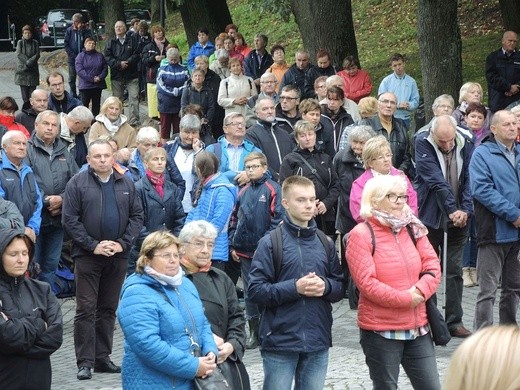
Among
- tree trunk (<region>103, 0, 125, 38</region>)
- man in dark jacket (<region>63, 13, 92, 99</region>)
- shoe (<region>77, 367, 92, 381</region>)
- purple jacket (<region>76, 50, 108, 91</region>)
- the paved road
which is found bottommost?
the paved road

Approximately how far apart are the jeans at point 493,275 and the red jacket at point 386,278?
2.58 metres

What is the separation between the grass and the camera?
24.4m

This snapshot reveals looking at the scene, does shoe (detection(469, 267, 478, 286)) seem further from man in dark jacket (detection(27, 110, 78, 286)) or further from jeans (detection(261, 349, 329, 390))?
jeans (detection(261, 349, 329, 390))

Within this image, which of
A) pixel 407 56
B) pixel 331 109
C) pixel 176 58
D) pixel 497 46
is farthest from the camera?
pixel 407 56

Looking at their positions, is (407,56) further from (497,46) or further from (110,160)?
(110,160)

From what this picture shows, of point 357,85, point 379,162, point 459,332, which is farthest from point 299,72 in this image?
point 379,162

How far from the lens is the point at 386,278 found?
25.0 ft

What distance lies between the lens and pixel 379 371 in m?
7.61

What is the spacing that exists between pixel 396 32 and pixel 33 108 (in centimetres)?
1673

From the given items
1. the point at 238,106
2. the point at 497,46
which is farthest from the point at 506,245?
the point at 497,46

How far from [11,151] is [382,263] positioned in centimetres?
444

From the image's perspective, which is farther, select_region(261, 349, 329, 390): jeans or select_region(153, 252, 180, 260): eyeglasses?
select_region(261, 349, 329, 390): jeans

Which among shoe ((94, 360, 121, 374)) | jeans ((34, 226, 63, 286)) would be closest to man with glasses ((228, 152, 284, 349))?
shoe ((94, 360, 121, 374))

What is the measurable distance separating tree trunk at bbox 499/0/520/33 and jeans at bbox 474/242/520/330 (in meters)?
14.7
